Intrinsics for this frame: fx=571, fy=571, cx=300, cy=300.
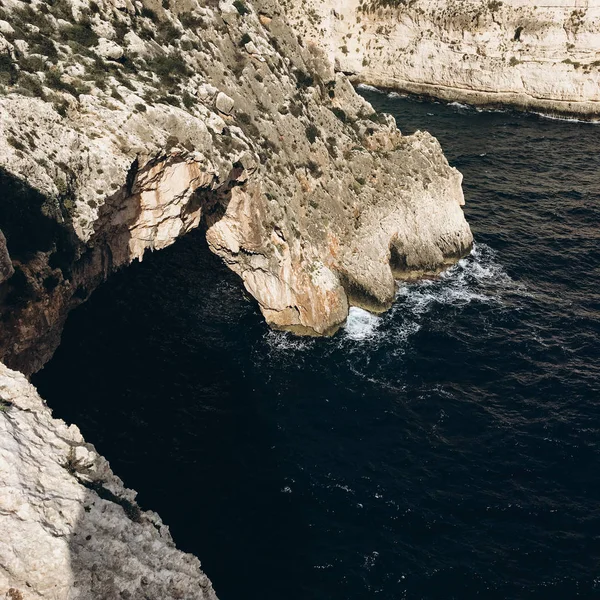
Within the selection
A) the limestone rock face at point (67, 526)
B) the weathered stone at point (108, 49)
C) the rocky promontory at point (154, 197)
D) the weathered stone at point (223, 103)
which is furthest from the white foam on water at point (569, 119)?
the limestone rock face at point (67, 526)

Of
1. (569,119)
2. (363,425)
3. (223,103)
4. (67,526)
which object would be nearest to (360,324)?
(363,425)

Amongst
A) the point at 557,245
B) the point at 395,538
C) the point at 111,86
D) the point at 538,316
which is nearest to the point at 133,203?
the point at 111,86

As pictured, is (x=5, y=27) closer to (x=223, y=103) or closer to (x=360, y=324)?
(x=223, y=103)

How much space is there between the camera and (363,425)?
36.1m

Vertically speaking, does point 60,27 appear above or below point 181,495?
above

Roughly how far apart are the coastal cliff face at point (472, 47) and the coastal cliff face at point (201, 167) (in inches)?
2076

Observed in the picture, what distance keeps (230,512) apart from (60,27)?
2982 cm

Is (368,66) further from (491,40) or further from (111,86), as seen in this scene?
(111,86)

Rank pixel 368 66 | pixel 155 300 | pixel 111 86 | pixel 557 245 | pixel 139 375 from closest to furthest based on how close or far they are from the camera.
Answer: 1. pixel 111 86
2. pixel 139 375
3. pixel 155 300
4. pixel 557 245
5. pixel 368 66

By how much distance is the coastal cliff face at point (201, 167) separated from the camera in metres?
29.8

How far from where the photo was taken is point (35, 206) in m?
28.8

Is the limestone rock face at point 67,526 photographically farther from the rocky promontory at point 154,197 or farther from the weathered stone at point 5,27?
the weathered stone at point 5,27

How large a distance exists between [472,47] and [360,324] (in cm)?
7718

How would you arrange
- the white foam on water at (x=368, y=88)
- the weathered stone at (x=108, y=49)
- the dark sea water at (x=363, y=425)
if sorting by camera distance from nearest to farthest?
1. the dark sea water at (x=363, y=425)
2. the weathered stone at (x=108, y=49)
3. the white foam on water at (x=368, y=88)
